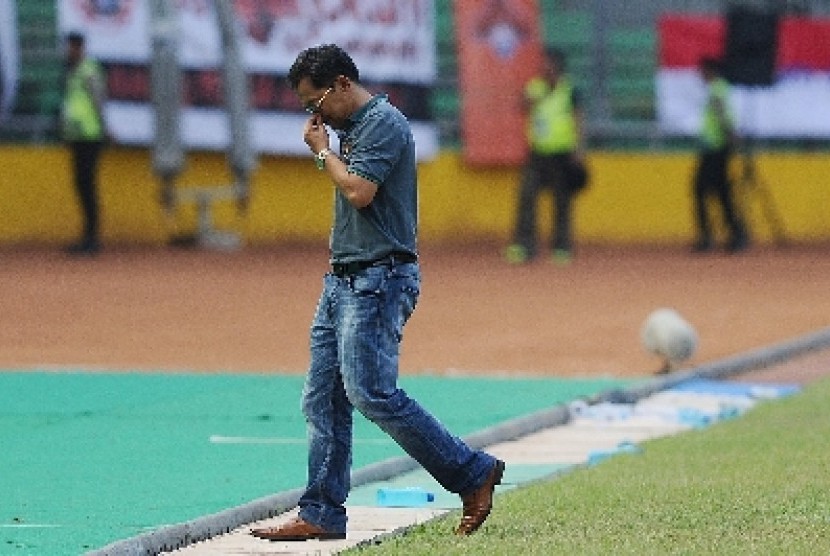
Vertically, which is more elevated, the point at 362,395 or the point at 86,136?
the point at 362,395

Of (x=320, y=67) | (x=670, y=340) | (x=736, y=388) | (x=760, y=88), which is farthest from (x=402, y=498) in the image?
(x=760, y=88)

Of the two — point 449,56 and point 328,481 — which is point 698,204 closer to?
point 449,56

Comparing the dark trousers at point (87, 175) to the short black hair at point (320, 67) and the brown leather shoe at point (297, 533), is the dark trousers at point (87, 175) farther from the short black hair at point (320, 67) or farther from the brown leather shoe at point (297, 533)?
the short black hair at point (320, 67)

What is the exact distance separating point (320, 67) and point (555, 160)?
62.0 ft

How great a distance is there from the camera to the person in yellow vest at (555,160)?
28.0 metres

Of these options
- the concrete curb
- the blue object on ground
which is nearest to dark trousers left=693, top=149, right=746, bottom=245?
the concrete curb

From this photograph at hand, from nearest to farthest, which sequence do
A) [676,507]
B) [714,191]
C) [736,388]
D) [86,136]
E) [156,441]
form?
[676,507], [156,441], [736,388], [86,136], [714,191]

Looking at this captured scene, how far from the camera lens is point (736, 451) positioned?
40.9 feet

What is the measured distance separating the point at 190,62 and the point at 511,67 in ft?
13.5

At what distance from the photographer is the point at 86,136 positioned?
27891 mm

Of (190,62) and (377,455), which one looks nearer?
(377,455)

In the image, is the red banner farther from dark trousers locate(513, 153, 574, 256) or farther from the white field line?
the white field line

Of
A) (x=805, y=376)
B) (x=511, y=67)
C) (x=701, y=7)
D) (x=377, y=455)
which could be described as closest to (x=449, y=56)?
(x=511, y=67)

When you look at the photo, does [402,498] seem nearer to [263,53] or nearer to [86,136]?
[86,136]
